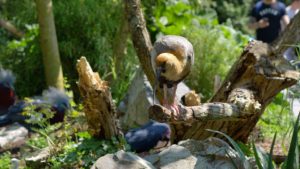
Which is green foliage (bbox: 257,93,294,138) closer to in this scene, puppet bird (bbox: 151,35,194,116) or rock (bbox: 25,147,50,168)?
rock (bbox: 25,147,50,168)

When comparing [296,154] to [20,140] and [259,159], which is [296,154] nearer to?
[259,159]

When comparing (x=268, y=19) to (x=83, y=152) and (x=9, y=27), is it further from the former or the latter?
(x=83, y=152)

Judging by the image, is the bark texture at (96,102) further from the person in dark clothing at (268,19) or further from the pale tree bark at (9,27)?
the pale tree bark at (9,27)

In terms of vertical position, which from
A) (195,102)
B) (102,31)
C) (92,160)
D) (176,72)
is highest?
(102,31)

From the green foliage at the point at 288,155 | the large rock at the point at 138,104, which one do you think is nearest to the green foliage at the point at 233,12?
the large rock at the point at 138,104

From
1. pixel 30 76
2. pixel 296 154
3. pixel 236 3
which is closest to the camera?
pixel 296 154

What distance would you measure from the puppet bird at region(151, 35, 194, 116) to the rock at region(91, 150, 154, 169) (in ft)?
1.59

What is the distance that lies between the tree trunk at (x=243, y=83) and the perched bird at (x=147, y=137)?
49 centimetres

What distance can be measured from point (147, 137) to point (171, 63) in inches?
83.3

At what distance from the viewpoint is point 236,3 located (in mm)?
14250

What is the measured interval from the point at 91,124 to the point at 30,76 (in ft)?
12.9

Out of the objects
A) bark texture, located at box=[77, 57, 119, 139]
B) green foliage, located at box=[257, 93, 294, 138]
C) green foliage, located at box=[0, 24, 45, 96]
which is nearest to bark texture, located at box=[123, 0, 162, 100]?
bark texture, located at box=[77, 57, 119, 139]

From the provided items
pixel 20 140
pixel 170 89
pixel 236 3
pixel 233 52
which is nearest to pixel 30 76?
pixel 20 140

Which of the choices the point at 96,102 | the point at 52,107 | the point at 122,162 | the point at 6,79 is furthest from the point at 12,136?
the point at 122,162
